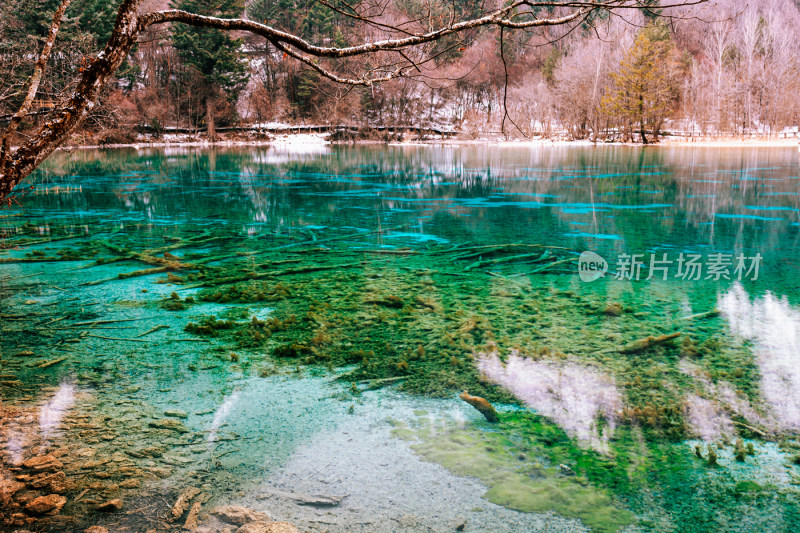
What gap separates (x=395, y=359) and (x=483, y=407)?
103cm

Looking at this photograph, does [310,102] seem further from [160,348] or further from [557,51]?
[160,348]

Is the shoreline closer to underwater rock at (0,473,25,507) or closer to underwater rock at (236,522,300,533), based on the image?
underwater rock at (0,473,25,507)

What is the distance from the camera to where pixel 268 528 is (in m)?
2.50

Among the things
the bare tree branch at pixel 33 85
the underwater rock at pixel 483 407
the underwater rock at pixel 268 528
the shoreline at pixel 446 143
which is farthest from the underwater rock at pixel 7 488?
the shoreline at pixel 446 143

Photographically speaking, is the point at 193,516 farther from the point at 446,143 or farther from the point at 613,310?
the point at 446,143

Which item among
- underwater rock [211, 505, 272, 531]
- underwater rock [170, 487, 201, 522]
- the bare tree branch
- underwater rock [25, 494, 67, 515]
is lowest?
underwater rock [211, 505, 272, 531]

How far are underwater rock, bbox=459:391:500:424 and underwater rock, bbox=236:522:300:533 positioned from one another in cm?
152

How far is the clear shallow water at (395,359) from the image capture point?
2.86 metres

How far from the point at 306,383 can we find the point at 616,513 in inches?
89.7

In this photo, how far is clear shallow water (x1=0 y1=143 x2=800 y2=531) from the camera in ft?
9.37

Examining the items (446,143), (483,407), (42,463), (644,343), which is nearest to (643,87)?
(446,143)

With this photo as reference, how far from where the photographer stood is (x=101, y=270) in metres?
7.36

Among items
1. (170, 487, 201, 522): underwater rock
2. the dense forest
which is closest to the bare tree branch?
(170, 487, 201, 522): underwater rock

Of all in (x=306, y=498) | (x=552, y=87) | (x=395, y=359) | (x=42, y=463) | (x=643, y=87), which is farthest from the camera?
(x=552, y=87)
